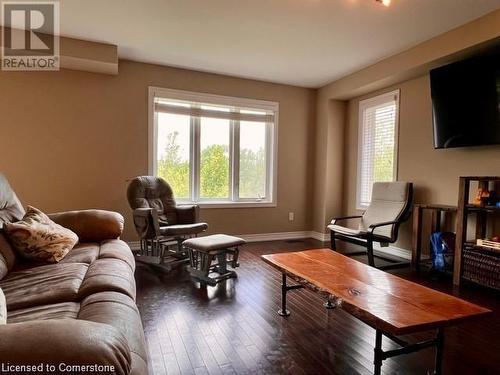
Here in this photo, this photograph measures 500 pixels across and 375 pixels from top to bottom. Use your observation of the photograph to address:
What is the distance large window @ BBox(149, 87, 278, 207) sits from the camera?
4383 millimetres

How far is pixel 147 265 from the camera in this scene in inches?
140

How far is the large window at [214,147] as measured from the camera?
14.4 feet

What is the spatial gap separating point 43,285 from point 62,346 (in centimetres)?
104

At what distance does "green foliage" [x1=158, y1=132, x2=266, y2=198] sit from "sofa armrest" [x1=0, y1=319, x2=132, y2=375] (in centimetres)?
373

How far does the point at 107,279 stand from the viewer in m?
1.59

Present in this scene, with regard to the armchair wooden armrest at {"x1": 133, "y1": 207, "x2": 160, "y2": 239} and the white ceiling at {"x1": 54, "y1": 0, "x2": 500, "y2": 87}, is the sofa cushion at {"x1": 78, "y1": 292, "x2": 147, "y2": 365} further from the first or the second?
the white ceiling at {"x1": 54, "y1": 0, "x2": 500, "y2": 87}

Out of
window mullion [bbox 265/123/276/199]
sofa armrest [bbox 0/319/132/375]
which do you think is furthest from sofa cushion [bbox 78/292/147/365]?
window mullion [bbox 265/123/276/199]

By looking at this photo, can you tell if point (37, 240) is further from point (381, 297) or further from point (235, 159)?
point (235, 159)

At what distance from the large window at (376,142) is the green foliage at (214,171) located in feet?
5.00

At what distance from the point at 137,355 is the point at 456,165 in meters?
3.72

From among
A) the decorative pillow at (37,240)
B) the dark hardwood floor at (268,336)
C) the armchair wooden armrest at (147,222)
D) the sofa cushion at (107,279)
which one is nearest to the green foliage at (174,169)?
the armchair wooden armrest at (147,222)

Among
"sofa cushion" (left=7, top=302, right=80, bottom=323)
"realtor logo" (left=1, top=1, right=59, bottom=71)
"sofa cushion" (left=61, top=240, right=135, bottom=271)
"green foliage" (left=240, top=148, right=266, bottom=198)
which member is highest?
"realtor logo" (left=1, top=1, right=59, bottom=71)

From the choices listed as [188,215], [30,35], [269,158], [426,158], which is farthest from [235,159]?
[30,35]

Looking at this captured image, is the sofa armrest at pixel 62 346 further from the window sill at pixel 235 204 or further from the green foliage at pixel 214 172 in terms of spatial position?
the green foliage at pixel 214 172
